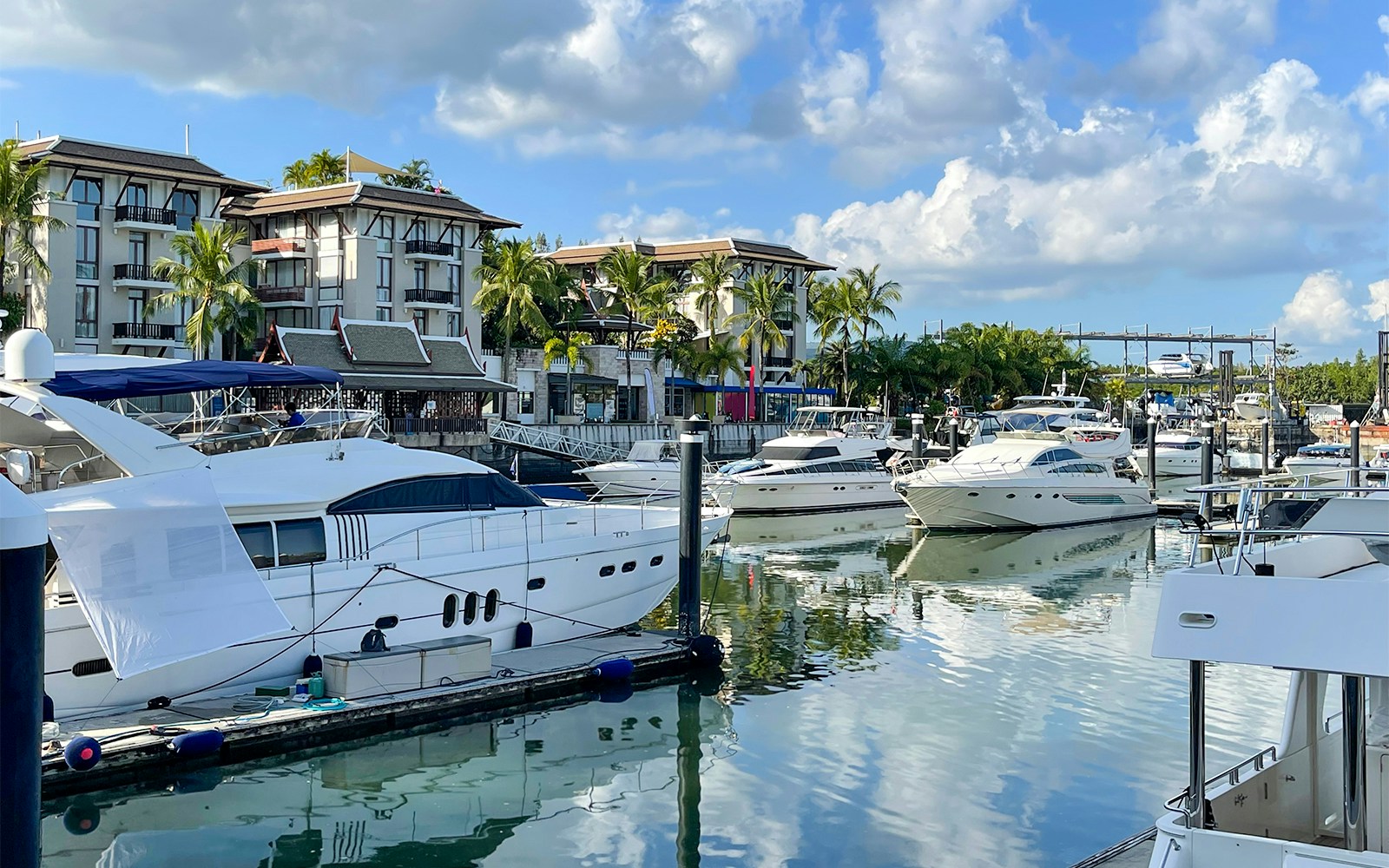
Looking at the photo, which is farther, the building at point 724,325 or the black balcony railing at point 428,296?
the building at point 724,325

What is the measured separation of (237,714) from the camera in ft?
49.7

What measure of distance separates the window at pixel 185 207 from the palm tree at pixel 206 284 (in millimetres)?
2256

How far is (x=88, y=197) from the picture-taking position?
54.9 m

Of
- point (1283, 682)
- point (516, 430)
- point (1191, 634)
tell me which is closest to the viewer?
point (1191, 634)

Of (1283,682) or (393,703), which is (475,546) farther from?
(1283,682)

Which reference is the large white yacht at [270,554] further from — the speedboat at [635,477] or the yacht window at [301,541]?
the speedboat at [635,477]

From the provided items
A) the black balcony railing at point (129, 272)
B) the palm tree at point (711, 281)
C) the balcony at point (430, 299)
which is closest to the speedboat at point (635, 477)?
the balcony at point (430, 299)

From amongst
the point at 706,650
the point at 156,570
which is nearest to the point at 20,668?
the point at 156,570

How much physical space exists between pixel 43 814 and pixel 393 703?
4.23 metres

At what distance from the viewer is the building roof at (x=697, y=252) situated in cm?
8366

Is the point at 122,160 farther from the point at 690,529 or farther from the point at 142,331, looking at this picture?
the point at 690,529

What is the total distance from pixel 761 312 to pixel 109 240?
3771 cm

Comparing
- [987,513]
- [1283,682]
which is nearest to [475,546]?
[1283,682]

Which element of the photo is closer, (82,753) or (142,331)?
(82,753)
